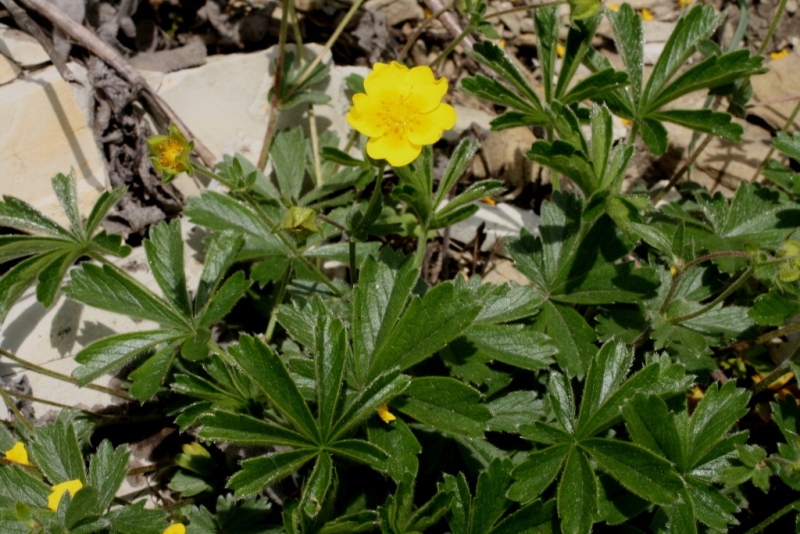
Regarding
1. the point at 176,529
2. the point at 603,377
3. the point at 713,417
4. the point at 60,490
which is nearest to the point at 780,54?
the point at 713,417

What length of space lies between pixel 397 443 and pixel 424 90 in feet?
4.12

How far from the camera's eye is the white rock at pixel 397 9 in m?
4.45

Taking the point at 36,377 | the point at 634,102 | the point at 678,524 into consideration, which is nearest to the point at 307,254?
the point at 36,377

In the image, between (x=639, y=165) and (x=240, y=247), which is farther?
(x=639, y=165)

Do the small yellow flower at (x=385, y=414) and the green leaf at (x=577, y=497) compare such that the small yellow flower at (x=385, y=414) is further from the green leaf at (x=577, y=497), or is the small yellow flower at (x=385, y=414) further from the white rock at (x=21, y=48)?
the white rock at (x=21, y=48)

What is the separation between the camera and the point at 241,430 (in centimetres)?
215

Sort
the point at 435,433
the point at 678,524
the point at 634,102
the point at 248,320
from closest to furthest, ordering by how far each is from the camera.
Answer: the point at 678,524, the point at 435,433, the point at 634,102, the point at 248,320

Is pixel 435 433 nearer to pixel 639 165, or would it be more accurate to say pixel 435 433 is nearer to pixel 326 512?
pixel 326 512

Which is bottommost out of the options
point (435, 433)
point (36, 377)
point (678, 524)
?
point (678, 524)

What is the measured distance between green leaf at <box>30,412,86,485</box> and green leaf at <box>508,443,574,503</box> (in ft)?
4.97

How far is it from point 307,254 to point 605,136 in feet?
4.37

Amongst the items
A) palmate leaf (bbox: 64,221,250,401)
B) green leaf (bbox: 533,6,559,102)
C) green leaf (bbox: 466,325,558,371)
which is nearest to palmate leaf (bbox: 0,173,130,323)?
palmate leaf (bbox: 64,221,250,401)

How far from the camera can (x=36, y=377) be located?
3100 mm

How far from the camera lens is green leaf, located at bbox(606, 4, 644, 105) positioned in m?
3.05
